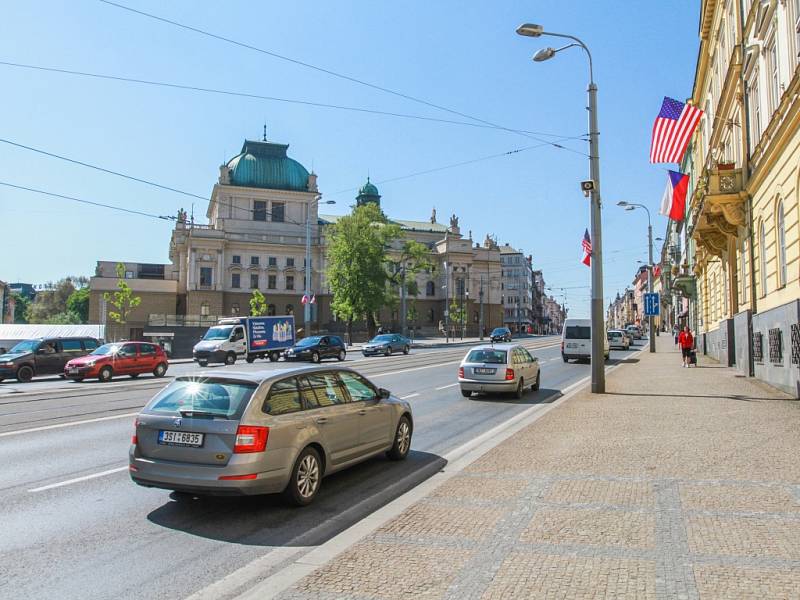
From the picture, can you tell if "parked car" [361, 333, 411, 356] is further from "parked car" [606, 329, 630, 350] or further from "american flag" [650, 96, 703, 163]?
"american flag" [650, 96, 703, 163]

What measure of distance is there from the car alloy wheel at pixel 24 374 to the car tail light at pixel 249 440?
2446 cm

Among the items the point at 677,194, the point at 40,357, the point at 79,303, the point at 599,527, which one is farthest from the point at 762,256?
the point at 79,303

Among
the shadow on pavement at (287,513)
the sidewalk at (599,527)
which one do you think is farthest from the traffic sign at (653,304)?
the shadow on pavement at (287,513)

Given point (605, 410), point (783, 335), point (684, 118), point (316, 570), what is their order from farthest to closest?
point (684, 118) < point (783, 335) < point (605, 410) < point (316, 570)

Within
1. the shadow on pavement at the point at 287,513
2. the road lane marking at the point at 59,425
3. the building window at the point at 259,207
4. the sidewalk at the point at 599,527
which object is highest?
the building window at the point at 259,207

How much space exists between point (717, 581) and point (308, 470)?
13.3ft

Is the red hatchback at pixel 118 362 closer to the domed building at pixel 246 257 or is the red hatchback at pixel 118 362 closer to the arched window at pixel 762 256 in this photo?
the arched window at pixel 762 256

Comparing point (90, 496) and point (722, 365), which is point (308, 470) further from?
point (722, 365)

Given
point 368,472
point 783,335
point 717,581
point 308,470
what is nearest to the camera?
point 717,581

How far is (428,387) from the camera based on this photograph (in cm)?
2038

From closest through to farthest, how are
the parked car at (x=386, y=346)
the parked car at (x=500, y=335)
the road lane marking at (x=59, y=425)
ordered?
the road lane marking at (x=59, y=425) < the parked car at (x=386, y=346) < the parked car at (x=500, y=335)

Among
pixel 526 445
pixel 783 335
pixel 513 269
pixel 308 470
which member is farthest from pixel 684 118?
pixel 513 269

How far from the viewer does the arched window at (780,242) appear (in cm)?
1653

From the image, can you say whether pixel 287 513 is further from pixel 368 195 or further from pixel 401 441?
pixel 368 195
